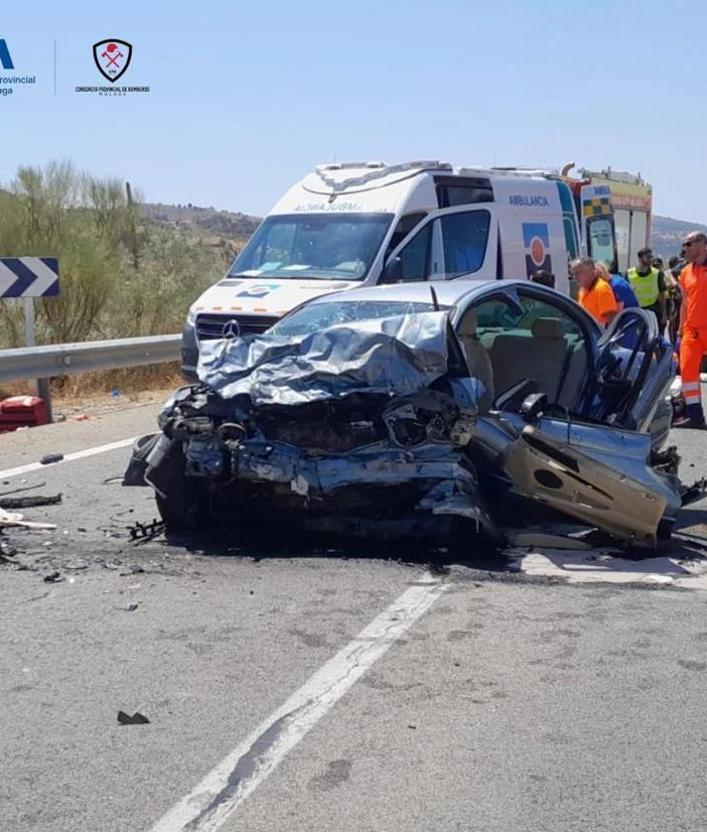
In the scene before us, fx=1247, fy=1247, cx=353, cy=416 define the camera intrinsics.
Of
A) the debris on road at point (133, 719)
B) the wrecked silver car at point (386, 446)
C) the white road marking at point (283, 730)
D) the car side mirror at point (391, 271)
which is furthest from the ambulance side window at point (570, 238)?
the debris on road at point (133, 719)

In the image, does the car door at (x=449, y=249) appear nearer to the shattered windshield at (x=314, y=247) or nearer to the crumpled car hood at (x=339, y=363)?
the shattered windshield at (x=314, y=247)

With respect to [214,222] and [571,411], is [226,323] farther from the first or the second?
[214,222]

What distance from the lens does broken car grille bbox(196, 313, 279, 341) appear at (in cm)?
1243

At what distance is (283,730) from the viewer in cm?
443

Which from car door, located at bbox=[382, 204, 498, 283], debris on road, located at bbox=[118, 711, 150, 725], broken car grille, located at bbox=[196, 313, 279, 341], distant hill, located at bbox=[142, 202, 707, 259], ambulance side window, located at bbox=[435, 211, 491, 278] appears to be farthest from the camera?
distant hill, located at bbox=[142, 202, 707, 259]

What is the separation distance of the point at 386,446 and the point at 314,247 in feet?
23.9

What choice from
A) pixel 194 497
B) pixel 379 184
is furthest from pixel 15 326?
pixel 194 497

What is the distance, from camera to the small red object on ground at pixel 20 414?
491 inches

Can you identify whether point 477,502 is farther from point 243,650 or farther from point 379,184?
point 379,184

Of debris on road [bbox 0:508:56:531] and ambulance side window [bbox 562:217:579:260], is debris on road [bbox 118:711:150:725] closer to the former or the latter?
debris on road [bbox 0:508:56:531]

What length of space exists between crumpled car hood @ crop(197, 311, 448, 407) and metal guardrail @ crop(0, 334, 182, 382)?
5.30m

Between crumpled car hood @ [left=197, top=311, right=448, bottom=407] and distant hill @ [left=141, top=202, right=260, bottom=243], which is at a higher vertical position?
crumpled car hood @ [left=197, top=311, right=448, bottom=407]

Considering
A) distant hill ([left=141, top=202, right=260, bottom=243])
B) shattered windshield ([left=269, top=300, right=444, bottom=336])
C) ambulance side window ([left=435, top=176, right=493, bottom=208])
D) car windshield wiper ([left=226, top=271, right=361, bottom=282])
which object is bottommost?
distant hill ([left=141, top=202, right=260, bottom=243])

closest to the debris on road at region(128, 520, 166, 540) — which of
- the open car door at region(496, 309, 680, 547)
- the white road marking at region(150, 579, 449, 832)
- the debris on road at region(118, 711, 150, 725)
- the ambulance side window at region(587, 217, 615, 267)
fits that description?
the white road marking at region(150, 579, 449, 832)
